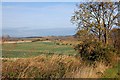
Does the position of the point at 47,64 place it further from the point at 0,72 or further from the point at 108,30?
the point at 108,30

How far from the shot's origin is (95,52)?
2080cm

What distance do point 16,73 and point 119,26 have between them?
2076 centimetres

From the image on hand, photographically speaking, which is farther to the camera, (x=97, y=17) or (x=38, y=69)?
(x=97, y=17)

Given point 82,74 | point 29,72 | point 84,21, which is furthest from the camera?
point 84,21

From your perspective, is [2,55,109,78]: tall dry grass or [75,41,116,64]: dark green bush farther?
[75,41,116,64]: dark green bush

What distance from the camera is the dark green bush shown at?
20578mm

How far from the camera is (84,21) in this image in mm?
28938

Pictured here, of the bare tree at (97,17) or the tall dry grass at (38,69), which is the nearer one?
the tall dry grass at (38,69)

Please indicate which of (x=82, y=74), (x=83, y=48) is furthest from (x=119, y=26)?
(x=82, y=74)

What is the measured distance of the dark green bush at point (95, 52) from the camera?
2058cm

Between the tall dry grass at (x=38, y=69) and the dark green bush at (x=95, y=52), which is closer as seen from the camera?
the tall dry grass at (x=38, y=69)

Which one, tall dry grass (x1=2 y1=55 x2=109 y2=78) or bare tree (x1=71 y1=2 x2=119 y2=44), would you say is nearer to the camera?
tall dry grass (x1=2 y1=55 x2=109 y2=78)

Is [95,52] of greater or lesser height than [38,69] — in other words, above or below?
below

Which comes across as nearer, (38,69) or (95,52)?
(38,69)
